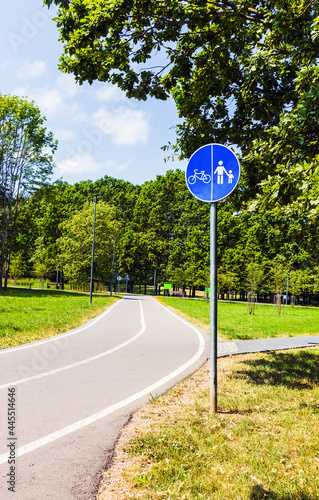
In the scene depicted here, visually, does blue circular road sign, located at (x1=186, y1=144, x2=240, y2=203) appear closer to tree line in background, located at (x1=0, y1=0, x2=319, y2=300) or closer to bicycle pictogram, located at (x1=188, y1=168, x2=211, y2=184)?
bicycle pictogram, located at (x1=188, y1=168, x2=211, y2=184)

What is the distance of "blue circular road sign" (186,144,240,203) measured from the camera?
4.76 metres

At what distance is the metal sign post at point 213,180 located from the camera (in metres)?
4.62

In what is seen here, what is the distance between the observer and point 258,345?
401 inches

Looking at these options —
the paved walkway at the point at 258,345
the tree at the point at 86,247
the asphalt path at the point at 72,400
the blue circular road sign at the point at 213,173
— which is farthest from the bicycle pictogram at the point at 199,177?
the tree at the point at 86,247

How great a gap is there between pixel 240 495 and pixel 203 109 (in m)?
7.29

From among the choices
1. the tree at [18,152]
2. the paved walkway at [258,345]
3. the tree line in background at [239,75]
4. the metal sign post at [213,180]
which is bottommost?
the paved walkway at [258,345]

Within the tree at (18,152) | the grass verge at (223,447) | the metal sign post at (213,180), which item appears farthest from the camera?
the tree at (18,152)

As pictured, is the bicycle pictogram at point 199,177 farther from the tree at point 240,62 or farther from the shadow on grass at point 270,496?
the shadow on grass at point 270,496

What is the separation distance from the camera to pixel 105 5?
4.94 m

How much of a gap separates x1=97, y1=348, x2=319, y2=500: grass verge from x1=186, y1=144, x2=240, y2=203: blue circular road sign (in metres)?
2.86

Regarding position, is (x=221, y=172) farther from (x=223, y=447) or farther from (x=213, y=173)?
(x=223, y=447)

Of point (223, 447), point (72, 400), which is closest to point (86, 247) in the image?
point (72, 400)

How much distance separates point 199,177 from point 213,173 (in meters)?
0.20

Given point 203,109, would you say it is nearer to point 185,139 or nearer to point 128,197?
point 185,139
